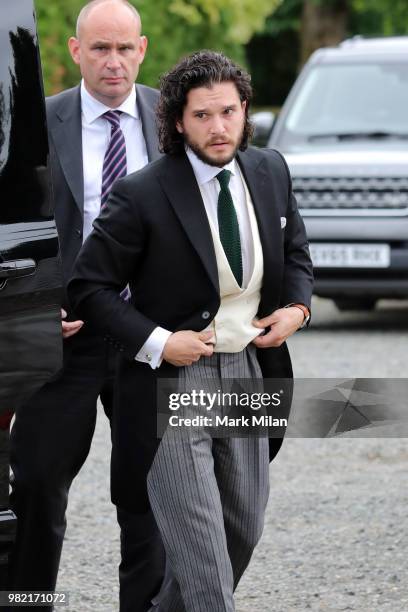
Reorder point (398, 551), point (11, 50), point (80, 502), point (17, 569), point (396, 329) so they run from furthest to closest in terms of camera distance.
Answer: point (396, 329)
point (80, 502)
point (398, 551)
point (17, 569)
point (11, 50)

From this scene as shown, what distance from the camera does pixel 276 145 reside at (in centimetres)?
1223

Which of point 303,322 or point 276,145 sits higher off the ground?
point 303,322

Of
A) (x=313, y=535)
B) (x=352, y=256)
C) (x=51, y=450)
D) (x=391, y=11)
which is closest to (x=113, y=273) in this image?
(x=51, y=450)

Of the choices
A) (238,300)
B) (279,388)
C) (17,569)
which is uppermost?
(238,300)

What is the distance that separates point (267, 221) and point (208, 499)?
0.73m

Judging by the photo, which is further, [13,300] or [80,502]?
[80,502]

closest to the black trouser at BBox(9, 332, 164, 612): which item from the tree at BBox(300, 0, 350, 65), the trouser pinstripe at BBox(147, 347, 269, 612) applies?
the trouser pinstripe at BBox(147, 347, 269, 612)

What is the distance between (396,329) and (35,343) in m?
8.46

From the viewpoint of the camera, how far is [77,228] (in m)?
4.60

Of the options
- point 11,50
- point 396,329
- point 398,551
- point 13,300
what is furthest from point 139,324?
point 396,329

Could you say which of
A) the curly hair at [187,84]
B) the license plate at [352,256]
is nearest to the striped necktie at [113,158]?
the curly hair at [187,84]

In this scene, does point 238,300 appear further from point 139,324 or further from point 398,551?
point 398,551

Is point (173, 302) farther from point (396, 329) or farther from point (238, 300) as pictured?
point (396, 329)

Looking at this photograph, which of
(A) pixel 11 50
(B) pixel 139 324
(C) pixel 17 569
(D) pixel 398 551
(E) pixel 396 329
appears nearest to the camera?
(A) pixel 11 50
